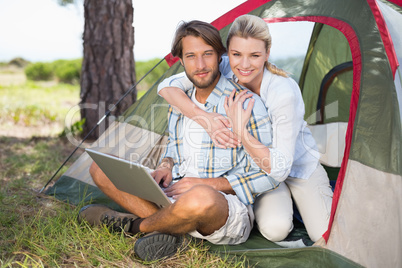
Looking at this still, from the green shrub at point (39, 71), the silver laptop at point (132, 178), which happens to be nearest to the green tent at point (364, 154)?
the silver laptop at point (132, 178)

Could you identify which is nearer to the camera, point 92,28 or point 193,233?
point 193,233

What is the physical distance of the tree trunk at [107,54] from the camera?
387cm

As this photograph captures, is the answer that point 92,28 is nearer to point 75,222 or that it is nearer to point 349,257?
point 75,222

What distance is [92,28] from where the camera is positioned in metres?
3.89

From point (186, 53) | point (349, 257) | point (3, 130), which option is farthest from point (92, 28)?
point (349, 257)

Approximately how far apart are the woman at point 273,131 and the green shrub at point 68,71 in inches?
397

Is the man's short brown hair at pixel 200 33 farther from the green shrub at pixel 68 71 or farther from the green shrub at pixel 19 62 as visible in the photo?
the green shrub at pixel 19 62

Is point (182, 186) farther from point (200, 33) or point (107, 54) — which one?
point (107, 54)

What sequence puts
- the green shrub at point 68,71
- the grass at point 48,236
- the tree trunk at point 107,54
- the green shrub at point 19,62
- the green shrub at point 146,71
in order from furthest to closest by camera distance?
the green shrub at point 19,62, the green shrub at point 68,71, the green shrub at point 146,71, the tree trunk at point 107,54, the grass at point 48,236

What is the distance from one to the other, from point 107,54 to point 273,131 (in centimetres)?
257

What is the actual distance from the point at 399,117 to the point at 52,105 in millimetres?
6418

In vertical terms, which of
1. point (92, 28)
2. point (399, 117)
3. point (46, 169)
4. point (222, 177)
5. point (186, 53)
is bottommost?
point (46, 169)

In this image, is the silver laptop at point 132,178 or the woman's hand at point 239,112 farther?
the woman's hand at point 239,112

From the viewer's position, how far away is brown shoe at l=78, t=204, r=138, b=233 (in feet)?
6.63
